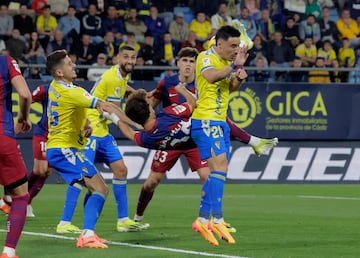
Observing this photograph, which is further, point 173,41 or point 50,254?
point 173,41

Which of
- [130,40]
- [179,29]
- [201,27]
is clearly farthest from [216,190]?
[201,27]

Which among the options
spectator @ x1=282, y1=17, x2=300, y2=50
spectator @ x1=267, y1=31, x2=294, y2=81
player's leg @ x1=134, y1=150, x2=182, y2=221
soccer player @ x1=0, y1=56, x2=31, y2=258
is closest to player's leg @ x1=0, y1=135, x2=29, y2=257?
soccer player @ x1=0, y1=56, x2=31, y2=258

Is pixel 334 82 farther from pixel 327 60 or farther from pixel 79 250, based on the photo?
pixel 79 250

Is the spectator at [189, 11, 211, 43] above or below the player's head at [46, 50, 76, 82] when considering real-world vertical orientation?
below

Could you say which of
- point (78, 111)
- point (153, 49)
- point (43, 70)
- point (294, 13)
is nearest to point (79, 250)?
point (78, 111)

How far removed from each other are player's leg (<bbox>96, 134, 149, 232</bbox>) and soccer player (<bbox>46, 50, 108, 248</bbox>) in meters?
1.14

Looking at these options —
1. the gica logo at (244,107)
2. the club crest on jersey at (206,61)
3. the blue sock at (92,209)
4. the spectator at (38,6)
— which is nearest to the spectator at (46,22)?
the spectator at (38,6)

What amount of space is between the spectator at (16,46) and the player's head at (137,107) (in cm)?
1195

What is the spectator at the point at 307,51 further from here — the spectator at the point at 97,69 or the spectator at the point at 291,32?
the spectator at the point at 97,69

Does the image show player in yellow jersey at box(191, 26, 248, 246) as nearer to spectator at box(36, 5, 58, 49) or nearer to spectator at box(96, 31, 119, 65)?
spectator at box(96, 31, 119, 65)

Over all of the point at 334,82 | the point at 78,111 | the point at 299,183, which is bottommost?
the point at 299,183

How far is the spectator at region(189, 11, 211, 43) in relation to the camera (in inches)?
987

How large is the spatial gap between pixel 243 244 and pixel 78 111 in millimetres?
2411

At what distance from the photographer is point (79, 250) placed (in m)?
10.3
